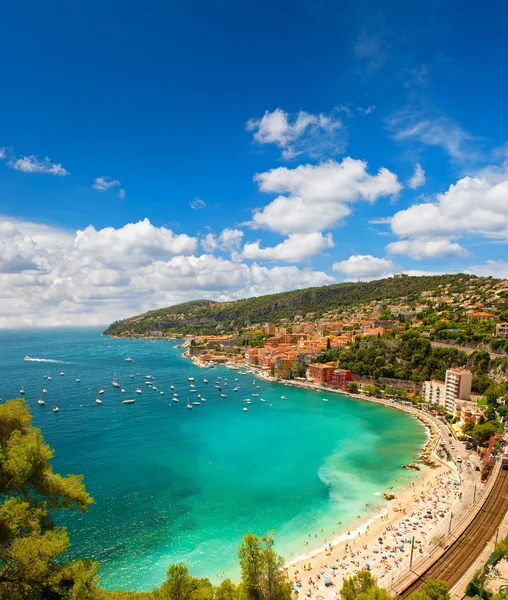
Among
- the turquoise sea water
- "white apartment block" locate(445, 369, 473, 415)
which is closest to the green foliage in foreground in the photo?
the turquoise sea water

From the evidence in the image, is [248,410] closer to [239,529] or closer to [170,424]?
[170,424]

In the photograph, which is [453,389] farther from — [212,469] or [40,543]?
[40,543]

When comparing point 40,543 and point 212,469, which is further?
point 212,469

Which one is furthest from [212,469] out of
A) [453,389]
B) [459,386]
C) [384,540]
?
[459,386]

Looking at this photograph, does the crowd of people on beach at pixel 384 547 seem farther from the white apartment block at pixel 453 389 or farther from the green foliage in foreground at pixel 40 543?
the white apartment block at pixel 453 389

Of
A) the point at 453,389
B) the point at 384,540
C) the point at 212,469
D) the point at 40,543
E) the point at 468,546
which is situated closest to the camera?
the point at 40,543

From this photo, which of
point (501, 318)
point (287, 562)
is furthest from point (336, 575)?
point (501, 318)
